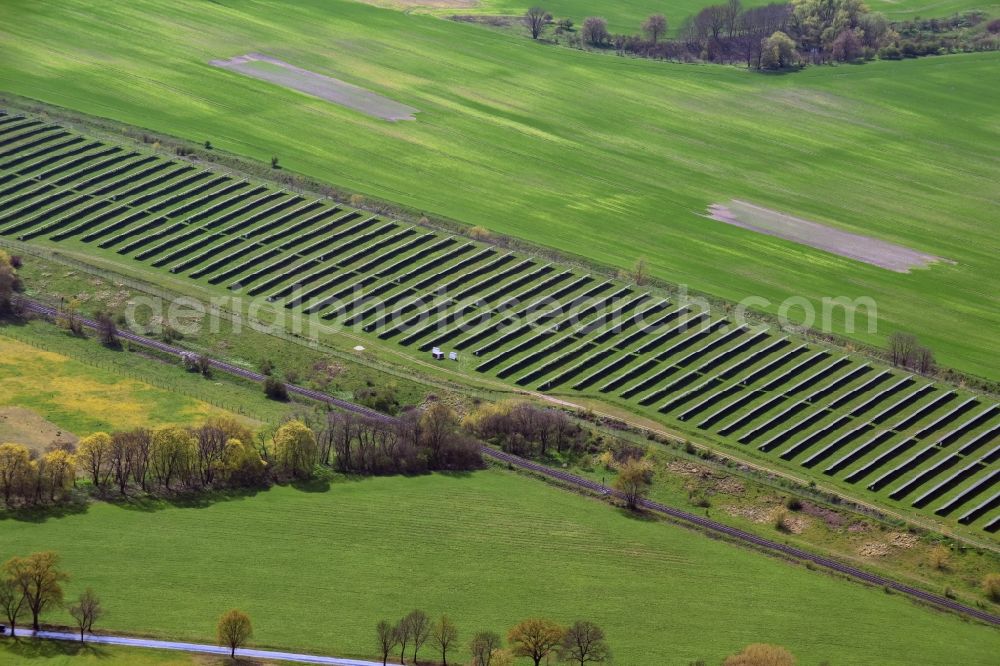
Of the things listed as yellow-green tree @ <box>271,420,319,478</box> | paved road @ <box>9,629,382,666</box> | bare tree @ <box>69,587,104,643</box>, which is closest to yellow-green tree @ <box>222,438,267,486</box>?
yellow-green tree @ <box>271,420,319,478</box>

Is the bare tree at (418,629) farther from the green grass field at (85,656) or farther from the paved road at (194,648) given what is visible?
the green grass field at (85,656)

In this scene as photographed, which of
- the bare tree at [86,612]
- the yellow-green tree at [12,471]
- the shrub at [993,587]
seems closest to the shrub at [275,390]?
the yellow-green tree at [12,471]

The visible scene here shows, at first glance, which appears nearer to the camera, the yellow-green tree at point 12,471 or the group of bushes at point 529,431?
the yellow-green tree at point 12,471

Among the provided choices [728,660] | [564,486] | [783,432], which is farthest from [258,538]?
[783,432]

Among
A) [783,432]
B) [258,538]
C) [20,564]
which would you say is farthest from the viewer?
[783,432]

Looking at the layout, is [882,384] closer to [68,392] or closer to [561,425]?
[561,425]

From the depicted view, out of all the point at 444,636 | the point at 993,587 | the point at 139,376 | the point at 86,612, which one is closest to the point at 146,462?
the point at 139,376
